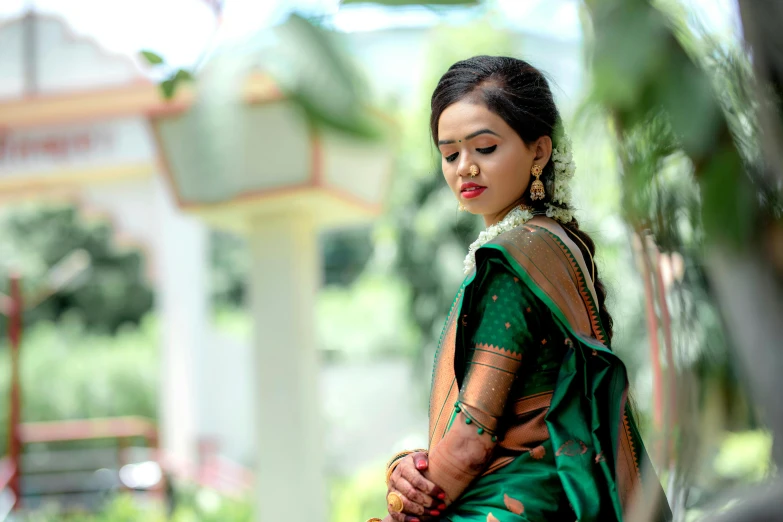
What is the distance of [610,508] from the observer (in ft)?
3.87

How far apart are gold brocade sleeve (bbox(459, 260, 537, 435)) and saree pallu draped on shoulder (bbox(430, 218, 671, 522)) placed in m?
0.02

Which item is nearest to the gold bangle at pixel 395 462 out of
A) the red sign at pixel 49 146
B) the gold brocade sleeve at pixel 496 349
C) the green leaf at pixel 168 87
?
the gold brocade sleeve at pixel 496 349

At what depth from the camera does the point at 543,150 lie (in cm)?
132

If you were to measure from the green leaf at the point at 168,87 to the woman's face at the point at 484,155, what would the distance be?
38 centimetres

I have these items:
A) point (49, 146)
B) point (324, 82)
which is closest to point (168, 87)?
point (324, 82)

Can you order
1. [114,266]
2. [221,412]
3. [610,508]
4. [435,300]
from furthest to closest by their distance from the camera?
[114,266] → [221,412] → [435,300] → [610,508]

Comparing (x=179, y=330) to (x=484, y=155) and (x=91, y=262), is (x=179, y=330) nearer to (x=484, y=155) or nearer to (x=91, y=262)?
(x=484, y=155)

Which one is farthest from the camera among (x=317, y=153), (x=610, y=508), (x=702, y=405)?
(x=317, y=153)

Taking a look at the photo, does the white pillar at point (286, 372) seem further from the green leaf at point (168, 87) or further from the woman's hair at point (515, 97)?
the green leaf at point (168, 87)

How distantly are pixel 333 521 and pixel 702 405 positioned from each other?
17.2 feet

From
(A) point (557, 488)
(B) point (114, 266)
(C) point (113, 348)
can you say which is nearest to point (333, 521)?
(A) point (557, 488)

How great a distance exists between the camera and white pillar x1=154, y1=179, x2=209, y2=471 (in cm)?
715

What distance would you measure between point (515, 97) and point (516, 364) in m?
0.37

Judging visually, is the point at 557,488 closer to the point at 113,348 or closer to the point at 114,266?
the point at 113,348
